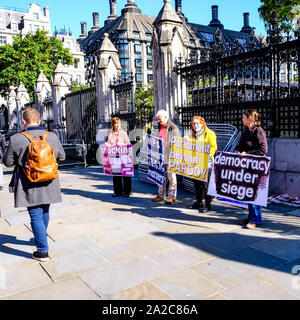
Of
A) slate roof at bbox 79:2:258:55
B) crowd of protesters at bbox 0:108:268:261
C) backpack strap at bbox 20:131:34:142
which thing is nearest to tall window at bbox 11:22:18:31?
slate roof at bbox 79:2:258:55

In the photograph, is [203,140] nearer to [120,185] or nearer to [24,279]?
[120,185]

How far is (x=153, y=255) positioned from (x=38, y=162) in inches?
69.0

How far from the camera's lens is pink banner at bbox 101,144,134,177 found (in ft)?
24.1

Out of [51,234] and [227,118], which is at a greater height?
[227,118]

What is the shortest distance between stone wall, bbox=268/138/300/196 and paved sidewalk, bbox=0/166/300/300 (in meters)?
0.87

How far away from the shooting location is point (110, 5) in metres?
88.0

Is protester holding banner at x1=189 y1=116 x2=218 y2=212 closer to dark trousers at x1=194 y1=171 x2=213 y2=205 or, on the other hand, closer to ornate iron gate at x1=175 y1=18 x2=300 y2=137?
dark trousers at x1=194 y1=171 x2=213 y2=205

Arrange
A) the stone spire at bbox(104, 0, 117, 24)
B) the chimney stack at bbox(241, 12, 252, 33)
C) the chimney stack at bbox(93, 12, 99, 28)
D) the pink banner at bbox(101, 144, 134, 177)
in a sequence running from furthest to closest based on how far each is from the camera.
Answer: the chimney stack at bbox(93, 12, 99, 28) < the chimney stack at bbox(241, 12, 252, 33) < the stone spire at bbox(104, 0, 117, 24) < the pink banner at bbox(101, 144, 134, 177)

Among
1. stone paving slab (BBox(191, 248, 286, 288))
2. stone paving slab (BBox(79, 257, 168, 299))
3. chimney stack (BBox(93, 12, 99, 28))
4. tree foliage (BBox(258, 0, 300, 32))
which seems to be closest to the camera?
stone paving slab (BBox(79, 257, 168, 299))

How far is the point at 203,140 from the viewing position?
20.0 ft

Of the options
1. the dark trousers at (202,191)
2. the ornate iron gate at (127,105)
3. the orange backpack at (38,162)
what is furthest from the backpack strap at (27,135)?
the ornate iron gate at (127,105)

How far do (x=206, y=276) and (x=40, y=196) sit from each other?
2092mm

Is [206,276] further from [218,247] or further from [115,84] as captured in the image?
[115,84]
